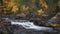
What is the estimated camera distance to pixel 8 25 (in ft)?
11.3

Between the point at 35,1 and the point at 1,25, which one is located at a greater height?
the point at 35,1

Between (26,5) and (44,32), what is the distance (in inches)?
25.9

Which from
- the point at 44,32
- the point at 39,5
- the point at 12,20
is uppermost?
the point at 39,5

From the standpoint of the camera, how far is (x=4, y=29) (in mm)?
3453

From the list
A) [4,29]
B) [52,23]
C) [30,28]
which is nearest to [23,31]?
[30,28]

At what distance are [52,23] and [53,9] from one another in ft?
0.95

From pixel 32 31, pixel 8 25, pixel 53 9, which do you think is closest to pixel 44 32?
pixel 32 31

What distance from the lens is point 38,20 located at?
3.59m

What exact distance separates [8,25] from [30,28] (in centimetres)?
45

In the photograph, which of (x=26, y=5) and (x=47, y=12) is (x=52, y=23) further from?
(x=26, y=5)

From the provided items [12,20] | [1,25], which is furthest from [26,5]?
[1,25]

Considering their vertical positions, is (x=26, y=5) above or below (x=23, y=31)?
above

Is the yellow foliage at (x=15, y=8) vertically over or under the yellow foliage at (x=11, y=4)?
under

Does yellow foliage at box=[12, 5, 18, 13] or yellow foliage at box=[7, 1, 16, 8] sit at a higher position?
yellow foliage at box=[7, 1, 16, 8]
